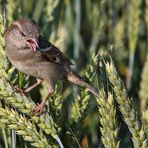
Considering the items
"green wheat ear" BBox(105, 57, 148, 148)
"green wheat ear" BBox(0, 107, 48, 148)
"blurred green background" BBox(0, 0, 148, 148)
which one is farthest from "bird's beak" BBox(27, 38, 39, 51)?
"green wheat ear" BBox(105, 57, 148, 148)

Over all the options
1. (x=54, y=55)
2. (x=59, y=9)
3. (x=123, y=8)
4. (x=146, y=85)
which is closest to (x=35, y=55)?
(x=54, y=55)

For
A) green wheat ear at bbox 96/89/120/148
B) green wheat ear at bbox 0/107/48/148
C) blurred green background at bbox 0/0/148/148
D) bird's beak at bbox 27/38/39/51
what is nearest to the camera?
green wheat ear at bbox 96/89/120/148

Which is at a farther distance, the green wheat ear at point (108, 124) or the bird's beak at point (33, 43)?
the bird's beak at point (33, 43)

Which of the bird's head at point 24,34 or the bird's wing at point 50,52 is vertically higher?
the bird's head at point 24,34

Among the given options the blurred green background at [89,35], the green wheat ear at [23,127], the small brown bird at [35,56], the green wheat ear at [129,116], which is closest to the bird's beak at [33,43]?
Answer: the small brown bird at [35,56]

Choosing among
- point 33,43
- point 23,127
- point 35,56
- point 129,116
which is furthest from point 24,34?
point 129,116

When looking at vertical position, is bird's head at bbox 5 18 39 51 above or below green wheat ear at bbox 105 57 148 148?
above

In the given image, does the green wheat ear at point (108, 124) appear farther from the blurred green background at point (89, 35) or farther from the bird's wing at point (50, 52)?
the bird's wing at point (50, 52)

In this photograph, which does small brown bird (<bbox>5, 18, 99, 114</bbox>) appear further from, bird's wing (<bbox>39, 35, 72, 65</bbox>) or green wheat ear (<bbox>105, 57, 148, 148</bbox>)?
green wheat ear (<bbox>105, 57, 148, 148</bbox>)
